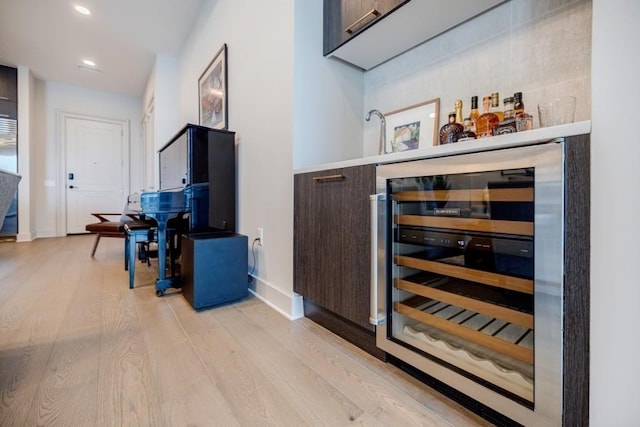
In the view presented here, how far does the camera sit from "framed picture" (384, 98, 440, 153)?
4.93ft

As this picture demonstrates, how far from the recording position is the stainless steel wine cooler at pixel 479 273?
70 centimetres

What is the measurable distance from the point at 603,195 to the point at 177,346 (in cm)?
158

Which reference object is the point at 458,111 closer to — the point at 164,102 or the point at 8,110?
the point at 164,102

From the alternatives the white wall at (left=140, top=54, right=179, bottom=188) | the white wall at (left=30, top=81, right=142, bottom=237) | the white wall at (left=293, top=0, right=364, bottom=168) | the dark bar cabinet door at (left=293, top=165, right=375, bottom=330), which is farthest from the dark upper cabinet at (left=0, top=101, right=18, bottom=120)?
the dark bar cabinet door at (left=293, top=165, right=375, bottom=330)

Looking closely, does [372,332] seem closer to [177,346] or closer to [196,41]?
[177,346]

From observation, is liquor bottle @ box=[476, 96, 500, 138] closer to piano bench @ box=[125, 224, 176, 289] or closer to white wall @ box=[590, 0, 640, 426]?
white wall @ box=[590, 0, 640, 426]

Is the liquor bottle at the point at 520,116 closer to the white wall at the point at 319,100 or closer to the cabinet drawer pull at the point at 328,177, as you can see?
the cabinet drawer pull at the point at 328,177

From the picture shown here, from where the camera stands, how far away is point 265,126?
6.24 feet

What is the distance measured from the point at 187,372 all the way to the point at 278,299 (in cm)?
71

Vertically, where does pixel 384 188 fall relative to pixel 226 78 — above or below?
below

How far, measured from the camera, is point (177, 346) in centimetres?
129

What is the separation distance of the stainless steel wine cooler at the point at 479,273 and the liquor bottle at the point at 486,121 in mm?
418

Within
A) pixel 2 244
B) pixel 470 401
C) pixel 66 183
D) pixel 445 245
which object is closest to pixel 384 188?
pixel 445 245

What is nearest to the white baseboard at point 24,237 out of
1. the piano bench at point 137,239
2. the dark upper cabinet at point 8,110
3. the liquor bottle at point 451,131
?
the dark upper cabinet at point 8,110
